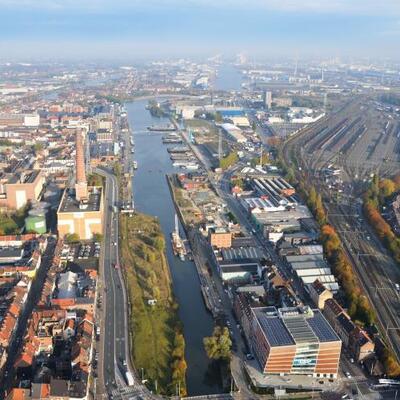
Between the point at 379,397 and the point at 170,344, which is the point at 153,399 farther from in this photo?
the point at 379,397

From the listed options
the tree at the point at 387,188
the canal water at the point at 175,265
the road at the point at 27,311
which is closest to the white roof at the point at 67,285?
the road at the point at 27,311

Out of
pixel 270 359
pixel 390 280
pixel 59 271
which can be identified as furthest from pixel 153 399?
pixel 390 280

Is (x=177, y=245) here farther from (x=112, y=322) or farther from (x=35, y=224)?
(x=35, y=224)

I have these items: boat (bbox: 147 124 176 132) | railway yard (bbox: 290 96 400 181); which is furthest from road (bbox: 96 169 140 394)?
boat (bbox: 147 124 176 132)

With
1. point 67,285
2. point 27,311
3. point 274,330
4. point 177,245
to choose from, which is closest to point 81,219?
point 177,245

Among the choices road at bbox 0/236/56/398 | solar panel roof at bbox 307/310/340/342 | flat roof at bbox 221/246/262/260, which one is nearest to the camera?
road at bbox 0/236/56/398

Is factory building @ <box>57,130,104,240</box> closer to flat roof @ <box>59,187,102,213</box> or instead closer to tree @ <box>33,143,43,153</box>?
flat roof @ <box>59,187,102,213</box>
